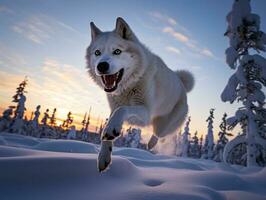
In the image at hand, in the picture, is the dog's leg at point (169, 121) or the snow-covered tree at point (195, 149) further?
the snow-covered tree at point (195, 149)

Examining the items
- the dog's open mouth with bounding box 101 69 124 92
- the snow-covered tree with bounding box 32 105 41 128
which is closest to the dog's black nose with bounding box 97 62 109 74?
the dog's open mouth with bounding box 101 69 124 92

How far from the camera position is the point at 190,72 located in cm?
748

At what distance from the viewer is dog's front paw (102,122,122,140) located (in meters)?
2.94

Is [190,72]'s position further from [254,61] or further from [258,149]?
[258,149]

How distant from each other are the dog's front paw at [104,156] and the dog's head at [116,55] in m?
1.21

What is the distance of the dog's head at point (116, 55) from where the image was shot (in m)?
4.07

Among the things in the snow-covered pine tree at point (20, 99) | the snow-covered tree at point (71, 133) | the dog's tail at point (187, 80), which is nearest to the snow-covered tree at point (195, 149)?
the snow-covered tree at point (71, 133)

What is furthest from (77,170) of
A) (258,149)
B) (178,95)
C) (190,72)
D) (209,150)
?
(209,150)

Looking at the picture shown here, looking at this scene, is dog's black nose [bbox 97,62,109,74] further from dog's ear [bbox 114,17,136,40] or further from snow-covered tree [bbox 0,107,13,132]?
snow-covered tree [bbox 0,107,13,132]

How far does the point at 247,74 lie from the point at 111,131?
9.97 meters

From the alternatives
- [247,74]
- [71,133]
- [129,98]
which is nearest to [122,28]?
[129,98]

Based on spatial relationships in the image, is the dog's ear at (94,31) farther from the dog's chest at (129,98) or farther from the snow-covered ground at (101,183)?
the snow-covered ground at (101,183)

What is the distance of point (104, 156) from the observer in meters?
3.04

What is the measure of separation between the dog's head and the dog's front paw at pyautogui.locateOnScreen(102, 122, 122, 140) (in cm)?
113
